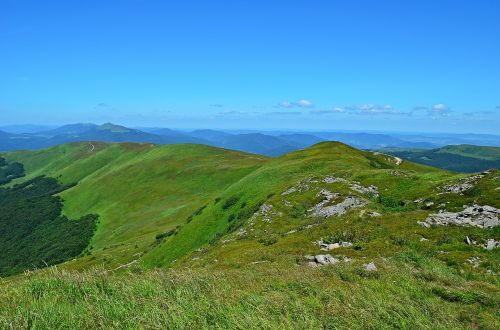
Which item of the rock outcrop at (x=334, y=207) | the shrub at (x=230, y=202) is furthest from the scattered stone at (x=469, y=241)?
the shrub at (x=230, y=202)

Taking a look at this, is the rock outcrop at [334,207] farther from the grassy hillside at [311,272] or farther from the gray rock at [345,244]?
the gray rock at [345,244]

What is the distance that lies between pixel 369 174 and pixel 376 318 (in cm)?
Answer: 4062

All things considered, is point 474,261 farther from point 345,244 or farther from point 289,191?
point 289,191

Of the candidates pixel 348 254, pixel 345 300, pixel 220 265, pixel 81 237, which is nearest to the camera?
pixel 345 300

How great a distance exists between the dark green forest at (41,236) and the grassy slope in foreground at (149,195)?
5263 millimetres

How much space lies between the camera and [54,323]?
888 centimetres

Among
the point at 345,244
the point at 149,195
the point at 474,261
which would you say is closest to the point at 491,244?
the point at 474,261

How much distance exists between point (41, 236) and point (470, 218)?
16621 centimetres

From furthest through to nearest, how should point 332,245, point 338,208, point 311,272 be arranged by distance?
1. point 338,208
2. point 332,245
3. point 311,272

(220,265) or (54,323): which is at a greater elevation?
(54,323)

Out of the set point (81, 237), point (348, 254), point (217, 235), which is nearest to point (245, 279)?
point (348, 254)

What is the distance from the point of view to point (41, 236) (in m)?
154

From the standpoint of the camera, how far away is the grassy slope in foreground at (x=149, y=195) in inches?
3339

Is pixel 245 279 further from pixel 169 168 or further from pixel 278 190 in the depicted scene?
pixel 169 168
